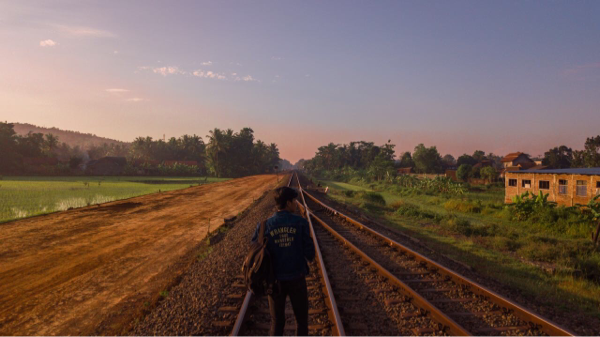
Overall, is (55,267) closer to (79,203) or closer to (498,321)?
(498,321)

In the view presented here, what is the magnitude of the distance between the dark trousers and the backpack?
0.19m

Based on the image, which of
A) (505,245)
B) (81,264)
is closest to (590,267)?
(505,245)

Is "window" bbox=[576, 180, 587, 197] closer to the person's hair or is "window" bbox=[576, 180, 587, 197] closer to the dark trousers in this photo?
the dark trousers

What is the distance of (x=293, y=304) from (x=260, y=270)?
63cm

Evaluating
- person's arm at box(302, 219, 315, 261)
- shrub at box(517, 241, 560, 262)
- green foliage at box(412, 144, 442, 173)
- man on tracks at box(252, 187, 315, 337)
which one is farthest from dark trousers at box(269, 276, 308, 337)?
green foliage at box(412, 144, 442, 173)

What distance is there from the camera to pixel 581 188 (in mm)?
18578

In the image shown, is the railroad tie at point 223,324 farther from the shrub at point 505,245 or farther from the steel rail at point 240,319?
the shrub at point 505,245

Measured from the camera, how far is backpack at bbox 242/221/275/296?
2.98 metres

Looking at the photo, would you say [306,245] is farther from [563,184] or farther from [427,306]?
[563,184]

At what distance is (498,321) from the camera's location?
180 inches

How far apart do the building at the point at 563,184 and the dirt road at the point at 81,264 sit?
21.9 metres

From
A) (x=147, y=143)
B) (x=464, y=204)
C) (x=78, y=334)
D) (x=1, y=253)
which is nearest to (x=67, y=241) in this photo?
(x=1, y=253)

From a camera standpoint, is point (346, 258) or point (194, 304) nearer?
point (194, 304)

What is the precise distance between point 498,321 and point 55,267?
1000 cm
